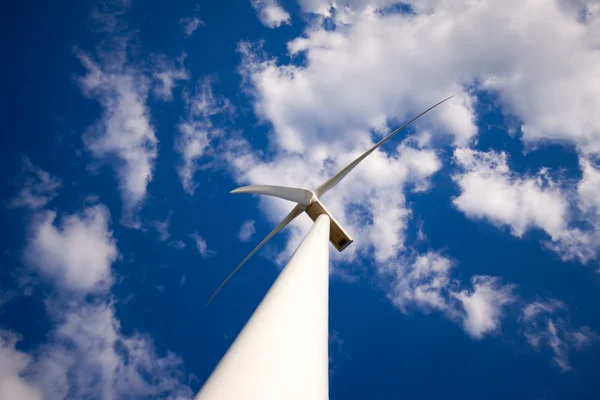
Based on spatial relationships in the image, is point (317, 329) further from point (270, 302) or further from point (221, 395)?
point (221, 395)

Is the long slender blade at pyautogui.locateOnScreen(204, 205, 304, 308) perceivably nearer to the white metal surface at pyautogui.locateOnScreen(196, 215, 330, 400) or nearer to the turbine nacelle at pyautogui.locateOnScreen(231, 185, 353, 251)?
the turbine nacelle at pyautogui.locateOnScreen(231, 185, 353, 251)

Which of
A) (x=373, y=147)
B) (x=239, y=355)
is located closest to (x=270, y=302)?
(x=239, y=355)

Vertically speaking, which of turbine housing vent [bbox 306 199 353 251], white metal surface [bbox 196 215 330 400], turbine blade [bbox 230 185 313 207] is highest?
turbine blade [bbox 230 185 313 207]

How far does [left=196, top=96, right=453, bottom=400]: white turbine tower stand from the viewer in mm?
3090

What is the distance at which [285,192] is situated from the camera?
16328mm

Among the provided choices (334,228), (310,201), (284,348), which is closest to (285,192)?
(310,201)

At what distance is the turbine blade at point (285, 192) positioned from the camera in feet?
50.2

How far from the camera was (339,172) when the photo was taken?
16828mm

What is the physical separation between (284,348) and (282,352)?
0.27ft

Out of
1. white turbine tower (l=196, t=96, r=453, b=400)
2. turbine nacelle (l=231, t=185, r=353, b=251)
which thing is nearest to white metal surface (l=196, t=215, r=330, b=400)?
white turbine tower (l=196, t=96, r=453, b=400)

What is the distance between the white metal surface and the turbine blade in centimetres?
968

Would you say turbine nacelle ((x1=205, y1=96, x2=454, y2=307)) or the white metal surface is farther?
turbine nacelle ((x1=205, y1=96, x2=454, y2=307))

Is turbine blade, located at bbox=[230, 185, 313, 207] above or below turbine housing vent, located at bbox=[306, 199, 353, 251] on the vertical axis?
above

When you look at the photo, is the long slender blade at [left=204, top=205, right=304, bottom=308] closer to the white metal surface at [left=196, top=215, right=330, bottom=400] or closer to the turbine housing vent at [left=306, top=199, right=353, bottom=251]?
the turbine housing vent at [left=306, top=199, right=353, bottom=251]
